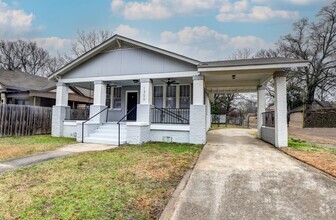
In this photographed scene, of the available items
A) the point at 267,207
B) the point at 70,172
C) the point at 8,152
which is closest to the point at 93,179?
the point at 70,172

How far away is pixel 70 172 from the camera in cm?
498

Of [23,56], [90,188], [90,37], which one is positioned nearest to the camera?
[90,188]

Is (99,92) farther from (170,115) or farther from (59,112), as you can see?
(170,115)

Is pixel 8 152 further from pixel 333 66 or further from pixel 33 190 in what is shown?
pixel 333 66

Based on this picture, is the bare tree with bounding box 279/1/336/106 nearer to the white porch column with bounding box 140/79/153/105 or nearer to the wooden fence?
the white porch column with bounding box 140/79/153/105

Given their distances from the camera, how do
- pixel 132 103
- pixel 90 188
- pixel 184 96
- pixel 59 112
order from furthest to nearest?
pixel 132 103, pixel 184 96, pixel 59 112, pixel 90 188

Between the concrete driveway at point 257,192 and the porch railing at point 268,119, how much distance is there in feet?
14.7

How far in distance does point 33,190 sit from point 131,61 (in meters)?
8.45

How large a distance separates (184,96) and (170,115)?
195 centimetres

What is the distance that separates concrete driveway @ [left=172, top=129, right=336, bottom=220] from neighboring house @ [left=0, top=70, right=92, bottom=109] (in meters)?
15.5

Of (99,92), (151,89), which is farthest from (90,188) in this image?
(99,92)

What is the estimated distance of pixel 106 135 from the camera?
1061 centimetres

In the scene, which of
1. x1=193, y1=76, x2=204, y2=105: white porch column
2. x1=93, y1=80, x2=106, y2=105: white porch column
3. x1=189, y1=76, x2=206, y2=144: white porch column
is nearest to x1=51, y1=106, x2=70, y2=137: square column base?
x1=93, y1=80, x2=106, y2=105: white porch column

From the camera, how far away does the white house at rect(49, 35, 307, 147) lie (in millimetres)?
9414
